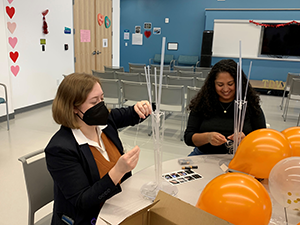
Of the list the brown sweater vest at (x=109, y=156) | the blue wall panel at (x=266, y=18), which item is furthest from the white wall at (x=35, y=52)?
the blue wall panel at (x=266, y=18)

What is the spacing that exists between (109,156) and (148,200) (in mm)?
337

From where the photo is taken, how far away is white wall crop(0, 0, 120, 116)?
429cm

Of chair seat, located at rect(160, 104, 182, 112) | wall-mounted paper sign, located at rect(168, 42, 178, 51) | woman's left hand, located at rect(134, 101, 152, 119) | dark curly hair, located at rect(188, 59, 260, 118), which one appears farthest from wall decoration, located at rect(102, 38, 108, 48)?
woman's left hand, located at rect(134, 101, 152, 119)

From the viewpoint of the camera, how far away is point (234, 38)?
8148 mm

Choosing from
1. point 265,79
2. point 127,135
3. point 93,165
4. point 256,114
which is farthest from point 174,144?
point 265,79

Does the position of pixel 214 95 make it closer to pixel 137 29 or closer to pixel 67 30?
pixel 67 30

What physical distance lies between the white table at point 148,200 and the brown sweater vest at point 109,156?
0.36ft

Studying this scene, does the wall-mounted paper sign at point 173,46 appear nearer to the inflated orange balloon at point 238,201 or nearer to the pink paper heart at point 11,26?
the pink paper heart at point 11,26

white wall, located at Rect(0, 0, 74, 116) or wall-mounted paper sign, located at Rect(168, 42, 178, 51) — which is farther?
wall-mounted paper sign, located at Rect(168, 42, 178, 51)

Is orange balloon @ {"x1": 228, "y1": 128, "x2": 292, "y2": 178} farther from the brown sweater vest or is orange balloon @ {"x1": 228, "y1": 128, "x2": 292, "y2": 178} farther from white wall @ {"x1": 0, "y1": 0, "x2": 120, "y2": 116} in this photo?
white wall @ {"x1": 0, "y1": 0, "x2": 120, "y2": 116}

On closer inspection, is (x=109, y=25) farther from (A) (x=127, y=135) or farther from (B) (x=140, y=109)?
(B) (x=140, y=109)

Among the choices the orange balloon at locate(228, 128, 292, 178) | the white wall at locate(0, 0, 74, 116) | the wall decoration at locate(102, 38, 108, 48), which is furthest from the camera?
the wall decoration at locate(102, 38, 108, 48)

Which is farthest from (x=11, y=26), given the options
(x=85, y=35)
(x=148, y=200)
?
(x=148, y=200)

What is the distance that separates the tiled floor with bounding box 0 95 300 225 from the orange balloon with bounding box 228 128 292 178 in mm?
837
